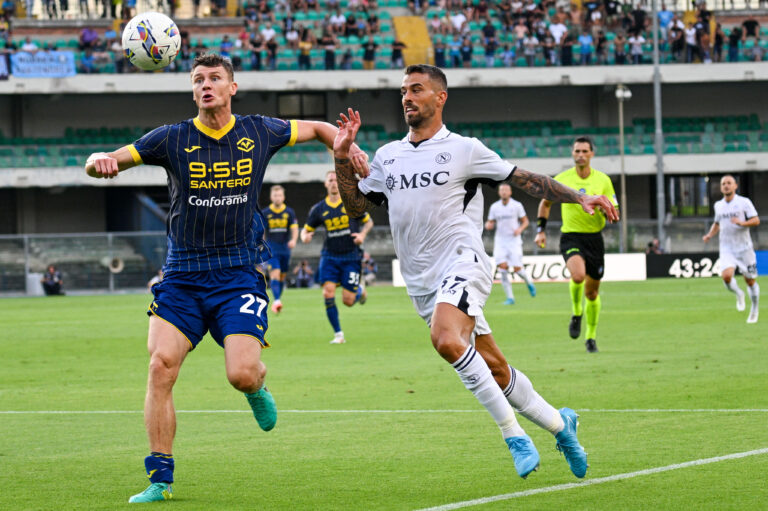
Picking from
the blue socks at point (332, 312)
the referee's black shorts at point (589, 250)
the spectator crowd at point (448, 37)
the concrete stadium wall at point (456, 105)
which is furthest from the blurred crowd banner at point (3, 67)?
the referee's black shorts at point (589, 250)

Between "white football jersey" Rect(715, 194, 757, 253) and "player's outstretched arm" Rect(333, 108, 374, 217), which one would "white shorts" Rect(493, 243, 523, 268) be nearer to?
"white football jersey" Rect(715, 194, 757, 253)

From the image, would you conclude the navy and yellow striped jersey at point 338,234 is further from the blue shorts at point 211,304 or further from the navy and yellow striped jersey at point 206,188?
the blue shorts at point 211,304

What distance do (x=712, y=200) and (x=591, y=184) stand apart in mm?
42232

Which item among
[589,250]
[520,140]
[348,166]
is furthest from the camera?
[520,140]

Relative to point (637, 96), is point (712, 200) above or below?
below

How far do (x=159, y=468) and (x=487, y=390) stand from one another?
6.07 ft

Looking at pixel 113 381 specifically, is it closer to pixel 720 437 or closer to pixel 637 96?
pixel 720 437

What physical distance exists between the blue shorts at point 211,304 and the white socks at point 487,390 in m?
1.27

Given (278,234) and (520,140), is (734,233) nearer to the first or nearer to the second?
(278,234)

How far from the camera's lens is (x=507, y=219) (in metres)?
28.9

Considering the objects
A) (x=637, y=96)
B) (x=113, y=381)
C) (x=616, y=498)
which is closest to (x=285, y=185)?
(x=637, y=96)

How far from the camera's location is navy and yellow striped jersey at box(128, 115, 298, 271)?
23.3 feet

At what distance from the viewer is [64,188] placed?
51750 millimetres

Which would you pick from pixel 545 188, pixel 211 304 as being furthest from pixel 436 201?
pixel 211 304
